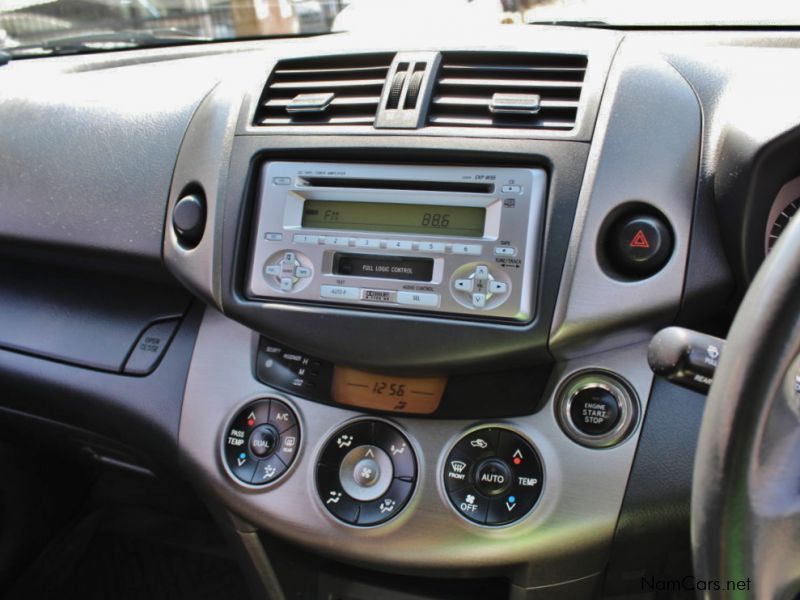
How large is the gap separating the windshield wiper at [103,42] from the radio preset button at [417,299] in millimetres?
958

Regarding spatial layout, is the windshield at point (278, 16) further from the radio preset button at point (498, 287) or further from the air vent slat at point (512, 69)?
the radio preset button at point (498, 287)

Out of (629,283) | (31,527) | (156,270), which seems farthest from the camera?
(31,527)

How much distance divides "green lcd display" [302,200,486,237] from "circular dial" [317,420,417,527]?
0.84ft

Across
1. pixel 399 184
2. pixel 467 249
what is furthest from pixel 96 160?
pixel 467 249

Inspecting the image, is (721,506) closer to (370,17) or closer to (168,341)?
(168,341)

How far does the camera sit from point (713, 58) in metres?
0.97

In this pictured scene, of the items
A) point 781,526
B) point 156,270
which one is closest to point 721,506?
A: point 781,526

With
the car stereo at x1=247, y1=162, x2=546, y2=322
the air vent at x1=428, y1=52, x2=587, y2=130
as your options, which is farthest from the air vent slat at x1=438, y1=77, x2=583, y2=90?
the car stereo at x1=247, y1=162, x2=546, y2=322

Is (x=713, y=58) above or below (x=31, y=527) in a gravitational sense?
above

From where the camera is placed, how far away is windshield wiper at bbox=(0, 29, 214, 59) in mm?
1588

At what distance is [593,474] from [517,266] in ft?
0.87

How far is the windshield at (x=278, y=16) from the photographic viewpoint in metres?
1.20

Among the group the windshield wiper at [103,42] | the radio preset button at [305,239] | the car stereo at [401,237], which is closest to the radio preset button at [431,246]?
the car stereo at [401,237]

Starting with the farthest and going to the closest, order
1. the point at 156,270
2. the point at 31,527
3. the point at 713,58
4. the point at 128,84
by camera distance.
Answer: the point at 31,527 < the point at 128,84 < the point at 156,270 < the point at 713,58
